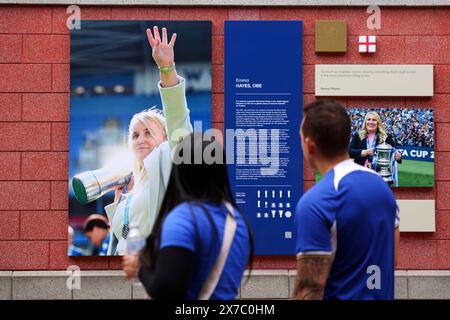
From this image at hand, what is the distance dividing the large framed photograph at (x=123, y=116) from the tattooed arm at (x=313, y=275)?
4860 millimetres

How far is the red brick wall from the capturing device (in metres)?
7.91

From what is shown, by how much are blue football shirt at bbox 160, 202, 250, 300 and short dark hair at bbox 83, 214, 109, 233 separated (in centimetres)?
509

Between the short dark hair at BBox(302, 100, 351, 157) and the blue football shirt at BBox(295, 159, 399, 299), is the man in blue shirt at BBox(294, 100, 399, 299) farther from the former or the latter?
the short dark hair at BBox(302, 100, 351, 157)

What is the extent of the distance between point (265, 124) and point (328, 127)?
456 centimetres

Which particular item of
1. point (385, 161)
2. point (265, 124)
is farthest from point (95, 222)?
point (385, 161)

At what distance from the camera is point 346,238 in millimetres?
3090

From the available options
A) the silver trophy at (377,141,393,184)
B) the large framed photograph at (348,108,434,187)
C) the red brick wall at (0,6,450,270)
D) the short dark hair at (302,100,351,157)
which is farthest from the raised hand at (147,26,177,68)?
the short dark hair at (302,100,351,157)

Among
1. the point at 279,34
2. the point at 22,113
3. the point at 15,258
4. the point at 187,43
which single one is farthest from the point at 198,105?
the point at 15,258

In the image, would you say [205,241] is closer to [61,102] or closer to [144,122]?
[144,122]

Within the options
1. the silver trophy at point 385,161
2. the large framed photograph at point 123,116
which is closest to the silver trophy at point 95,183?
the large framed photograph at point 123,116

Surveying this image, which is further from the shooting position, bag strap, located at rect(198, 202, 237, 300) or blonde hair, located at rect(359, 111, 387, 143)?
blonde hair, located at rect(359, 111, 387, 143)

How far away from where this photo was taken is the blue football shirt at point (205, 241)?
2.75 m

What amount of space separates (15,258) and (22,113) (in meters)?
1.68

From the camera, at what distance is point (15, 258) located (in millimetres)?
7895
